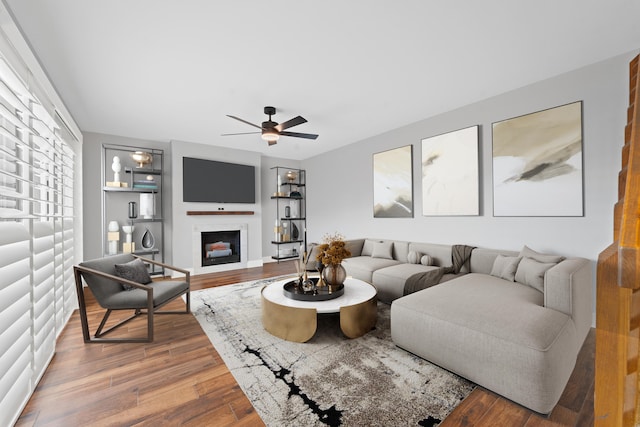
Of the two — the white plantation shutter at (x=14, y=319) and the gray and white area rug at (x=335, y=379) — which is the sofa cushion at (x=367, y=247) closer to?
the gray and white area rug at (x=335, y=379)

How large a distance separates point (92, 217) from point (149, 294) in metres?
3.18

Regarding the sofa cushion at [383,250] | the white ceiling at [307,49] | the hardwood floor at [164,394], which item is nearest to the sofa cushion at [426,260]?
the sofa cushion at [383,250]

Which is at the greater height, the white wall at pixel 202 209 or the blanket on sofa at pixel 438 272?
the white wall at pixel 202 209

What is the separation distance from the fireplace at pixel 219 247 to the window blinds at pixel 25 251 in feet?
8.36

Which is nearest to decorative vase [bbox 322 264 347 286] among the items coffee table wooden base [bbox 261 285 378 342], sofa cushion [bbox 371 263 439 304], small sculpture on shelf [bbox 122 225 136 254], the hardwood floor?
coffee table wooden base [bbox 261 285 378 342]

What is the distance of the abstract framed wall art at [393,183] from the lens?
4.43m

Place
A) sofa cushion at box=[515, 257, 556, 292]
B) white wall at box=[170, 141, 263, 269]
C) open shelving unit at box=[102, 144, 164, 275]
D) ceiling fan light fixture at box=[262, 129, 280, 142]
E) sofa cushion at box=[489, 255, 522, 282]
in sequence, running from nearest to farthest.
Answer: sofa cushion at box=[515, 257, 556, 292], sofa cushion at box=[489, 255, 522, 282], ceiling fan light fixture at box=[262, 129, 280, 142], open shelving unit at box=[102, 144, 164, 275], white wall at box=[170, 141, 263, 269]

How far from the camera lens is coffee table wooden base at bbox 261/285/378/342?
2.42 m

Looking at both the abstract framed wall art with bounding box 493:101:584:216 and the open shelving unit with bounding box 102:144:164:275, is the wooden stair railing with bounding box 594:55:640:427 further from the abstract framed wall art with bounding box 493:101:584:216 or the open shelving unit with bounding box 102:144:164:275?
the open shelving unit with bounding box 102:144:164:275

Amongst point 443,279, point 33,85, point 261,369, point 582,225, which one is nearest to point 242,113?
point 33,85

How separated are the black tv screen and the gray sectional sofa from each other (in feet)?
14.5

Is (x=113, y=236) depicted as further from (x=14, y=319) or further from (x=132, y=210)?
(x=14, y=319)

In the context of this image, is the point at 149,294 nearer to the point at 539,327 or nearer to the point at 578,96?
the point at 539,327

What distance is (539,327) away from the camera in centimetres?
171
